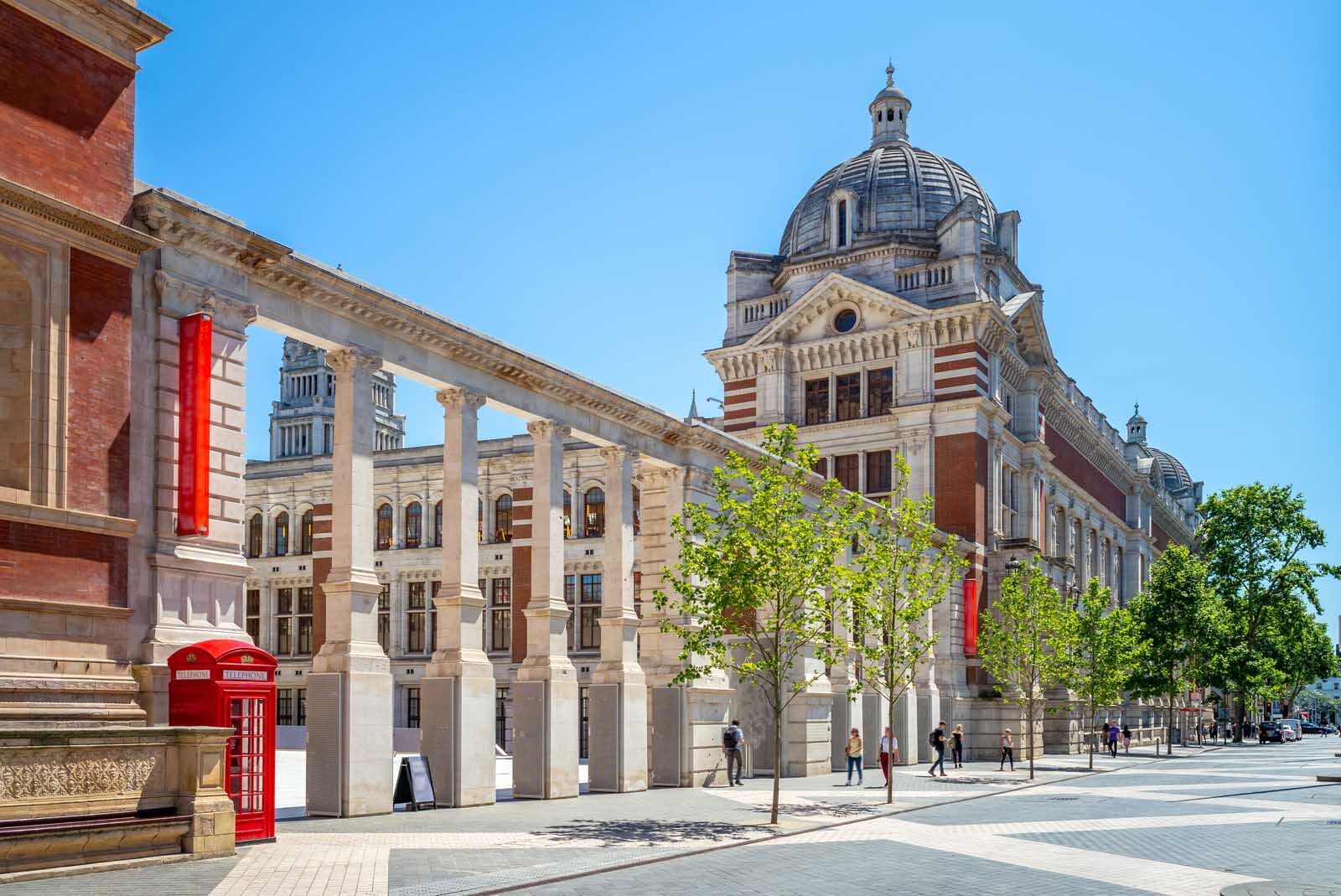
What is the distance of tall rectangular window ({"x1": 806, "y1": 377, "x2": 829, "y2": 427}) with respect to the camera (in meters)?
61.4

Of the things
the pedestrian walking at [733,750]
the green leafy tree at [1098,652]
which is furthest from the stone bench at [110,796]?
Result: the green leafy tree at [1098,652]

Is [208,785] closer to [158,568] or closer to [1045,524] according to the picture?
[158,568]

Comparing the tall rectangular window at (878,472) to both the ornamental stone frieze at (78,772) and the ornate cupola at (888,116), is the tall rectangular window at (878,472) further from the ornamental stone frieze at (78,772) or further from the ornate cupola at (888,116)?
the ornamental stone frieze at (78,772)

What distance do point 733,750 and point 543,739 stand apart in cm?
697

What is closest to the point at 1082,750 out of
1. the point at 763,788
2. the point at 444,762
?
the point at 763,788

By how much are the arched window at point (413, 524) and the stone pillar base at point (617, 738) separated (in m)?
33.4

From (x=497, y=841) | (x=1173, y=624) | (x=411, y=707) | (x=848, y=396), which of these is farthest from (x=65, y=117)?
(x=1173, y=624)

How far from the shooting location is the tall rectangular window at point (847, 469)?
2359 inches

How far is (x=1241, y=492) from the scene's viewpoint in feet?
270

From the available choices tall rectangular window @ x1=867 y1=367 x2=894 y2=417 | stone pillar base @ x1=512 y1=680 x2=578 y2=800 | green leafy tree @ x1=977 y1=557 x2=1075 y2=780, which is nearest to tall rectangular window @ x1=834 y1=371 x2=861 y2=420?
tall rectangular window @ x1=867 y1=367 x2=894 y2=417

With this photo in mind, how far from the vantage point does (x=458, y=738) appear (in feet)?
86.8

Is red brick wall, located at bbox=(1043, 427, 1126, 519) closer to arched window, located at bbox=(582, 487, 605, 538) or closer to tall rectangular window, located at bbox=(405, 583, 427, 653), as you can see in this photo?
arched window, located at bbox=(582, 487, 605, 538)

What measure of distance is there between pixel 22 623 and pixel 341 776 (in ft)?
23.1

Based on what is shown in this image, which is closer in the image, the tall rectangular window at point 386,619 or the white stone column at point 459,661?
the white stone column at point 459,661
